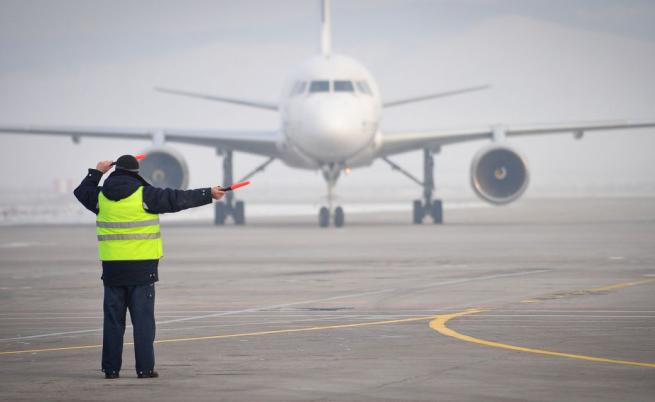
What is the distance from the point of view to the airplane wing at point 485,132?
3856 cm

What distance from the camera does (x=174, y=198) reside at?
11.3 meters

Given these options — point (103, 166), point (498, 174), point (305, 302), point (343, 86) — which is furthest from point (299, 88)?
point (103, 166)

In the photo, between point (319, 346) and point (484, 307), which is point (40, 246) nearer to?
point (484, 307)

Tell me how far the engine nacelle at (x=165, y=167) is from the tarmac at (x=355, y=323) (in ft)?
33.5

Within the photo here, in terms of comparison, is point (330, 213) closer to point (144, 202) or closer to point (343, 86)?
point (343, 86)

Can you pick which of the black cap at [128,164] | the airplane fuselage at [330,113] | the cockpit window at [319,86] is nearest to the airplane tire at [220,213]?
the airplane fuselage at [330,113]

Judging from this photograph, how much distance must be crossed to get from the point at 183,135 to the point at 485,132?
7.81 m

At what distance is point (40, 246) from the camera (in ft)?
95.7

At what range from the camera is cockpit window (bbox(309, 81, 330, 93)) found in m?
36.8

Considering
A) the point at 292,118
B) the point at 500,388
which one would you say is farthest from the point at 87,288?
the point at 292,118

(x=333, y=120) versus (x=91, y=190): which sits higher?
(x=333, y=120)

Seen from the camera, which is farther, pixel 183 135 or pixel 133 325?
pixel 183 135

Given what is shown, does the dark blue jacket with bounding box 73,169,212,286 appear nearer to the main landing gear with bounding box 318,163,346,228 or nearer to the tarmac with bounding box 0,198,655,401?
the tarmac with bounding box 0,198,655,401

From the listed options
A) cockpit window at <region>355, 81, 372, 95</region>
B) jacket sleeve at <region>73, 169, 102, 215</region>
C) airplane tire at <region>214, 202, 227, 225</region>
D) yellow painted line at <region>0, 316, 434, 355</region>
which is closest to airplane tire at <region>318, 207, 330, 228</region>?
cockpit window at <region>355, 81, 372, 95</region>
